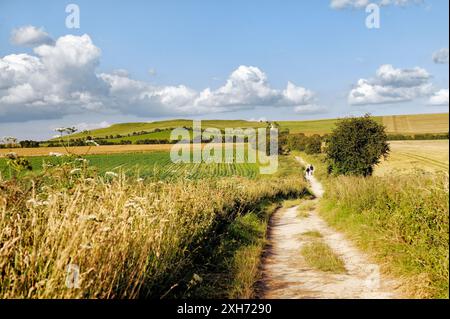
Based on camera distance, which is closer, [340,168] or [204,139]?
[340,168]

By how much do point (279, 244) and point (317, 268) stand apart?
2.84m

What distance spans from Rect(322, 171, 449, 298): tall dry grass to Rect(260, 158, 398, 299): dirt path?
328 millimetres

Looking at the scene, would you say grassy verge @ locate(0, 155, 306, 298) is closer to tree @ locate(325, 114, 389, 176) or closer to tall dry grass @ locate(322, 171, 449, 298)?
tall dry grass @ locate(322, 171, 449, 298)

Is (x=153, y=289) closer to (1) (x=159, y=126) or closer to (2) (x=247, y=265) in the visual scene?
(2) (x=247, y=265)

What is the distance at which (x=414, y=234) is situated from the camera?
770 cm

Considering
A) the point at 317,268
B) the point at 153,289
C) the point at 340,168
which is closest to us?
the point at 153,289

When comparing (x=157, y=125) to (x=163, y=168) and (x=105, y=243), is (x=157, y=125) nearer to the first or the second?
(x=163, y=168)

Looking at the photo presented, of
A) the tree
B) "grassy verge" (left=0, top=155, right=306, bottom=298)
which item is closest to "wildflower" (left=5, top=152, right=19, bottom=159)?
"grassy verge" (left=0, top=155, right=306, bottom=298)

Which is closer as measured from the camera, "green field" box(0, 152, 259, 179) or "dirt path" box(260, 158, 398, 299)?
"dirt path" box(260, 158, 398, 299)

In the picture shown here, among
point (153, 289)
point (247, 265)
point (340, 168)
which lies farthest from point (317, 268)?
point (340, 168)

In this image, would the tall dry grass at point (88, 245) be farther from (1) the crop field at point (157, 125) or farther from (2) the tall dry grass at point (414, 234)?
(1) the crop field at point (157, 125)

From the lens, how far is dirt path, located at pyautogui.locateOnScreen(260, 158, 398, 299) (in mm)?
6539

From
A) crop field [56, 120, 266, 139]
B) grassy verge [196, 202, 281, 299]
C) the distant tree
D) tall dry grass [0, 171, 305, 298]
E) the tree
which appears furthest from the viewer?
crop field [56, 120, 266, 139]

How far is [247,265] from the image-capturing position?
302 inches
